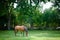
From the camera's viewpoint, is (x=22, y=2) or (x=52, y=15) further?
(x=52, y=15)

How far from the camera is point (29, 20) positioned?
26.5 metres

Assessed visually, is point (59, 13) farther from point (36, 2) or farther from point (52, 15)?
point (36, 2)

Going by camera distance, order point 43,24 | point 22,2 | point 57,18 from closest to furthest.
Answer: point 22,2
point 57,18
point 43,24

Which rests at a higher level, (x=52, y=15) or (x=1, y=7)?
(x=1, y=7)

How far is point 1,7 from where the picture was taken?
7.27 m

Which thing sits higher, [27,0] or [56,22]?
[27,0]

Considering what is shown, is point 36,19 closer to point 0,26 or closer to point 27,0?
point 0,26

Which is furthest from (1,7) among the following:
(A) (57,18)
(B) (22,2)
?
(A) (57,18)

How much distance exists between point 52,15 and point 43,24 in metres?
1.85

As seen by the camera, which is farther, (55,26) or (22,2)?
(55,26)

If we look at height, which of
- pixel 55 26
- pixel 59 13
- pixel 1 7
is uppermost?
pixel 1 7

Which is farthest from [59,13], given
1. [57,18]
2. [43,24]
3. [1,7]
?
[1,7]

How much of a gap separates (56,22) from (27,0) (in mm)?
20073

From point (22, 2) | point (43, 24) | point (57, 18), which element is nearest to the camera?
point (22, 2)
